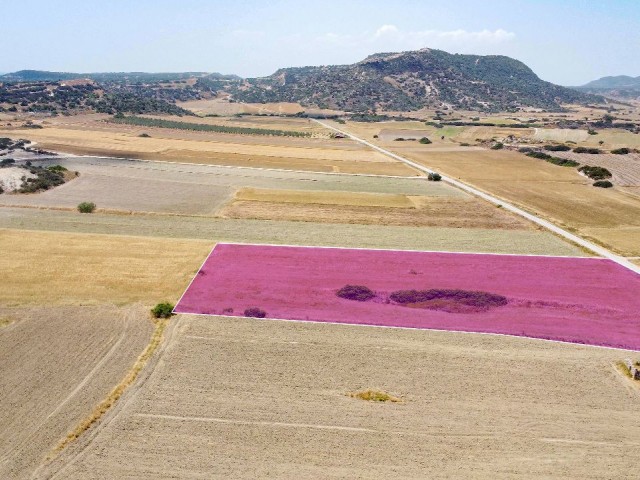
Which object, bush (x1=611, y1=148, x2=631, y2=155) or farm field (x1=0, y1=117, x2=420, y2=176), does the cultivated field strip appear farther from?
bush (x1=611, y1=148, x2=631, y2=155)

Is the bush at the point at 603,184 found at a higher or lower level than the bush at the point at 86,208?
higher

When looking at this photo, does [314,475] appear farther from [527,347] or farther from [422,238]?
[422,238]

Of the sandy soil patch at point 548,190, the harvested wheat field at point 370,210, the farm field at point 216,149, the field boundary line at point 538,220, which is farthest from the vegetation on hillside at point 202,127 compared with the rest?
the harvested wheat field at point 370,210

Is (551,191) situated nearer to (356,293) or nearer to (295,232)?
(295,232)

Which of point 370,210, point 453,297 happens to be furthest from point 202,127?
point 453,297

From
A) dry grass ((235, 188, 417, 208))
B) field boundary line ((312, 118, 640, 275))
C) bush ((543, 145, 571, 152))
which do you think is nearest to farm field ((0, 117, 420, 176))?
field boundary line ((312, 118, 640, 275))

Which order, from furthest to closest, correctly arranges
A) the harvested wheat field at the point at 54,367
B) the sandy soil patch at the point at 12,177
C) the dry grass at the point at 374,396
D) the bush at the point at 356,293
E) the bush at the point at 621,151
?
the bush at the point at 621,151, the sandy soil patch at the point at 12,177, the bush at the point at 356,293, the dry grass at the point at 374,396, the harvested wheat field at the point at 54,367

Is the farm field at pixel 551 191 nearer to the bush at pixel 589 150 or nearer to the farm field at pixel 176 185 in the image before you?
the farm field at pixel 176 185

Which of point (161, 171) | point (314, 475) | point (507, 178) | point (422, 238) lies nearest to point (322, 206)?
point (422, 238)
